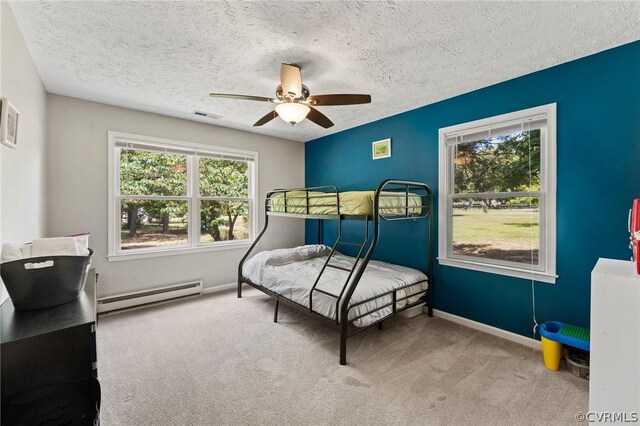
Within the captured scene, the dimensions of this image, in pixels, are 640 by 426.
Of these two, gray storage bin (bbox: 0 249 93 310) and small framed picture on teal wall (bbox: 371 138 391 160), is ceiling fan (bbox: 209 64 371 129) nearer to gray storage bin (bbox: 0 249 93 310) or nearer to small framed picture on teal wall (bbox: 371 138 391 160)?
gray storage bin (bbox: 0 249 93 310)

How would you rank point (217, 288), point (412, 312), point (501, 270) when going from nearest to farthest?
point (501, 270) → point (412, 312) → point (217, 288)

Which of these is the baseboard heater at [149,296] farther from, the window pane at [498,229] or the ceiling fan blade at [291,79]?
Result: the window pane at [498,229]

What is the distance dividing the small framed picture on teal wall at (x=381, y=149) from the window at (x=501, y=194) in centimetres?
71

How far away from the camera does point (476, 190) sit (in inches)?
113

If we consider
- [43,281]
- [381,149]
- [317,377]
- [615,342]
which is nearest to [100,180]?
[43,281]

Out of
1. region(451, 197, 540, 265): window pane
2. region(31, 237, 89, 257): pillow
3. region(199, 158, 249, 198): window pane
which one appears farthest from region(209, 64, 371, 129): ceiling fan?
region(199, 158, 249, 198): window pane

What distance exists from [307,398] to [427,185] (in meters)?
2.35

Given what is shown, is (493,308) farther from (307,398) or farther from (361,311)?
(307,398)

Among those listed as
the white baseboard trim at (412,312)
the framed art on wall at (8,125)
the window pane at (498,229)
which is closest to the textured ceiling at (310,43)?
the framed art on wall at (8,125)

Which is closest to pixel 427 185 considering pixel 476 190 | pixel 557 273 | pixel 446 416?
pixel 476 190

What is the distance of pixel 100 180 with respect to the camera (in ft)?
10.1

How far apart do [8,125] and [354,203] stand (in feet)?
7.58

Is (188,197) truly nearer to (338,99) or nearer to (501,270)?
(338,99)

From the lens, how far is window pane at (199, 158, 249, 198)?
3.86m
